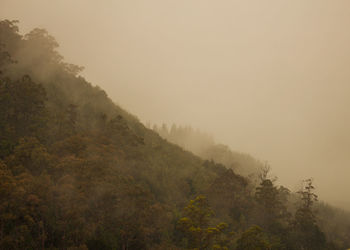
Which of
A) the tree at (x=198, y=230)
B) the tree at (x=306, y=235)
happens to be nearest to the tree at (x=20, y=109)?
the tree at (x=198, y=230)

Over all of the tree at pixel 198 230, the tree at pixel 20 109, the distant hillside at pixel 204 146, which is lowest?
the tree at pixel 198 230

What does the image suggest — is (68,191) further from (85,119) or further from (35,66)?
(35,66)

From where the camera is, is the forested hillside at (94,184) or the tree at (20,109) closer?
the forested hillside at (94,184)

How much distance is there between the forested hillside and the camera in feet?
68.4

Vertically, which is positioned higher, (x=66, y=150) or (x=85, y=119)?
(x=85, y=119)

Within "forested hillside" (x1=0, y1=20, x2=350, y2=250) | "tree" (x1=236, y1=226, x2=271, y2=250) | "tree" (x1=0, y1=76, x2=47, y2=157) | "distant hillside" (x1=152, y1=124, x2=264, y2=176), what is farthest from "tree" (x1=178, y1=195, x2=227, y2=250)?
"distant hillside" (x1=152, y1=124, x2=264, y2=176)

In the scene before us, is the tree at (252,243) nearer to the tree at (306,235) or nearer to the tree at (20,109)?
the tree at (306,235)

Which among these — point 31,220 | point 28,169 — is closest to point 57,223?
point 31,220

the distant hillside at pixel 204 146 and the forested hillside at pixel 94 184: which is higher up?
the distant hillside at pixel 204 146

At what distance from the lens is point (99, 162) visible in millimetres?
29828

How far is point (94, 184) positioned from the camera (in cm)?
2647

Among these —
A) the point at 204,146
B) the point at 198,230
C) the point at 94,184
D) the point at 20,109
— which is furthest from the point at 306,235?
the point at 204,146

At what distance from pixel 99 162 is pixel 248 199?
29581mm

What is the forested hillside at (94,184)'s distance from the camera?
20.8 metres
